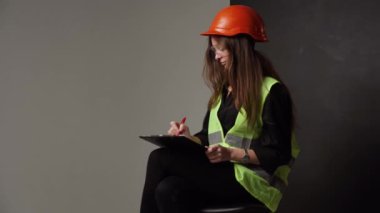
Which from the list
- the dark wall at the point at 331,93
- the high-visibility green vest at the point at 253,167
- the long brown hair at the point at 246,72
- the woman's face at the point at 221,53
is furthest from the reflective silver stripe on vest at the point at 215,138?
the dark wall at the point at 331,93

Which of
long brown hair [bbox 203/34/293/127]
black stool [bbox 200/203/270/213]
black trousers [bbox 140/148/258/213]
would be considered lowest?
black stool [bbox 200/203/270/213]

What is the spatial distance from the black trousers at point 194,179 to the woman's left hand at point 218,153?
0.03 metres

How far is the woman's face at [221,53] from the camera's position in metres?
1.52

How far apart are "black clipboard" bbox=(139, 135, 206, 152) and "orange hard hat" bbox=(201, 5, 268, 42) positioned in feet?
1.31

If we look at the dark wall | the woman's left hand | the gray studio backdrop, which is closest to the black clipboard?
the woman's left hand

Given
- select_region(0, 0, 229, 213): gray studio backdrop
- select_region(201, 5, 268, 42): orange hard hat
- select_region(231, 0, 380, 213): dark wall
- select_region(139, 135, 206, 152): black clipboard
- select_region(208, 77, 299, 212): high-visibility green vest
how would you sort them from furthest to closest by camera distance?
select_region(0, 0, 229, 213): gray studio backdrop < select_region(231, 0, 380, 213): dark wall < select_region(201, 5, 268, 42): orange hard hat < select_region(208, 77, 299, 212): high-visibility green vest < select_region(139, 135, 206, 152): black clipboard

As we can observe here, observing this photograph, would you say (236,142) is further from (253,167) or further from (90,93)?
(90,93)

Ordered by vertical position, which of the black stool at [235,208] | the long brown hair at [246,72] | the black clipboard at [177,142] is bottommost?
the black stool at [235,208]

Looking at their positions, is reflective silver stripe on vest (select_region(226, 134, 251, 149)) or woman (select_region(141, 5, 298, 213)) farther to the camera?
reflective silver stripe on vest (select_region(226, 134, 251, 149))

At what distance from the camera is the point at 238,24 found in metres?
1.47

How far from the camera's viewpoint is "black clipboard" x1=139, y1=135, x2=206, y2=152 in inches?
48.9

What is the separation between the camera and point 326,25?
6.09ft

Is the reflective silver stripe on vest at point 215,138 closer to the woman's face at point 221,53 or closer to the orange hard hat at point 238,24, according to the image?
the woman's face at point 221,53

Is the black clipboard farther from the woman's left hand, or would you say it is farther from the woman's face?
the woman's face
